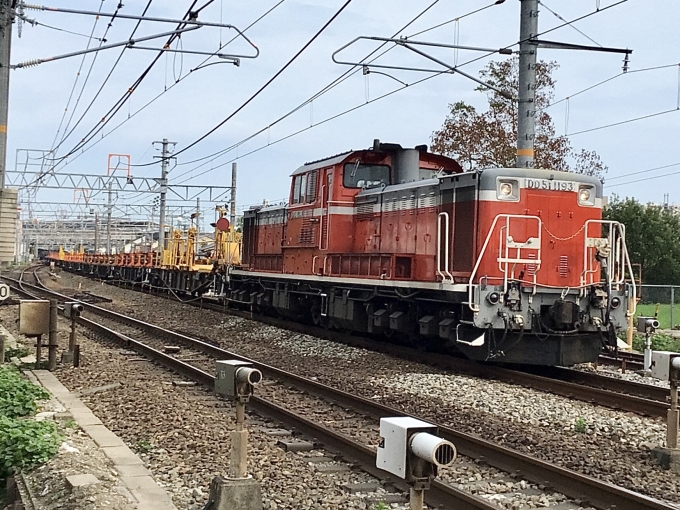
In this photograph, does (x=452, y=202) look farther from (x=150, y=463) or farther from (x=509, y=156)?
(x=509, y=156)

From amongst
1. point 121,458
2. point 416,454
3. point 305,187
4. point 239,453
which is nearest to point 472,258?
point 305,187

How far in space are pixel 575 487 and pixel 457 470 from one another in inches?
39.1

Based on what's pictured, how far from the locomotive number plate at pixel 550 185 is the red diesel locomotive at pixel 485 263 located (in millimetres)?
15

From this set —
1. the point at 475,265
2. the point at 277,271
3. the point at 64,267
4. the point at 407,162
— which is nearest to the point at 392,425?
the point at 475,265

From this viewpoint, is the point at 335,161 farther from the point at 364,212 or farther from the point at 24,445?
the point at 24,445

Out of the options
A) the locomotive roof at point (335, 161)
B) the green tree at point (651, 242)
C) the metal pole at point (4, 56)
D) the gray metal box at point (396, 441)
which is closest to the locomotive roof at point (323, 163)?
the locomotive roof at point (335, 161)

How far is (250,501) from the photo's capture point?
A: 5.39m

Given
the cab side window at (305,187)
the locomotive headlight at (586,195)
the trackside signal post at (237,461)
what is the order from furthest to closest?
the cab side window at (305,187)
the locomotive headlight at (586,195)
the trackside signal post at (237,461)

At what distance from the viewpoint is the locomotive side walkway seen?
18.4ft

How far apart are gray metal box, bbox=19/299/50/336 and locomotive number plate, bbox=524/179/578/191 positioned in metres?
7.29

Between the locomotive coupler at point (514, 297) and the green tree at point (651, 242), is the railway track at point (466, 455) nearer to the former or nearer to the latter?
the locomotive coupler at point (514, 297)

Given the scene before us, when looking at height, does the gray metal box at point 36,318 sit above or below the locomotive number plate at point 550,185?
below

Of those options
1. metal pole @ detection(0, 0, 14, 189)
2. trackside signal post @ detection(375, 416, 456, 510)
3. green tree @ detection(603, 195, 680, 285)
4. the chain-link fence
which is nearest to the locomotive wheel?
metal pole @ detection(0, 0, 14, 189)

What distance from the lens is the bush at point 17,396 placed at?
792 centimetres
